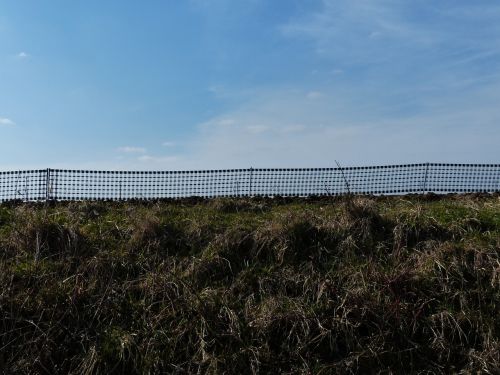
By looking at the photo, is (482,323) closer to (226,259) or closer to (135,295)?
(226,259)

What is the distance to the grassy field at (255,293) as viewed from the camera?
19.2 ft

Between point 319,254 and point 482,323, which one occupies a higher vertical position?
point 319,254

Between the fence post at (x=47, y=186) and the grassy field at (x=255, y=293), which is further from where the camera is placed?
the fence post at (x=47, y=186)

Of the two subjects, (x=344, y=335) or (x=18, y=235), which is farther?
(x=18, y=235)

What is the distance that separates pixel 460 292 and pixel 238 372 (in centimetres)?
272

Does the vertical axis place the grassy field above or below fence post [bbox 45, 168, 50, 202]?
below

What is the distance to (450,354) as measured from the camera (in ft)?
19.5

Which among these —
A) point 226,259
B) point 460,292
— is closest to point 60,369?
point 226,259

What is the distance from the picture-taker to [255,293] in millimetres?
6660

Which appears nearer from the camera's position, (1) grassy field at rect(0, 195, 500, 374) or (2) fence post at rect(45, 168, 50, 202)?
(1) grassy field at rect(0, 195, 500, 374)

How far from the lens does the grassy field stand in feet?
19.2

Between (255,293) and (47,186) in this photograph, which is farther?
(47,186)

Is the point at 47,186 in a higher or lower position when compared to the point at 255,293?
higher

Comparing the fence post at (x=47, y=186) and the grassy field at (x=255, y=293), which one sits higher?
the fence post at (x=47, y=186)
